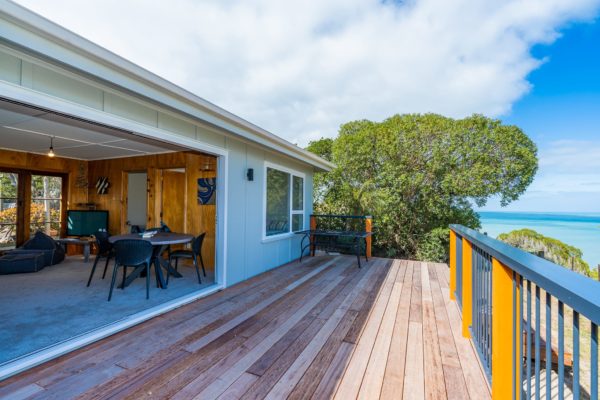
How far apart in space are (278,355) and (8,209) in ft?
24.0

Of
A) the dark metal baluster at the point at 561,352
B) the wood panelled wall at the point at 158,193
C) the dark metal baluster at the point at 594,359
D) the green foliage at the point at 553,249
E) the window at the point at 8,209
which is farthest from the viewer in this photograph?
the green foliage at the point at 553,249

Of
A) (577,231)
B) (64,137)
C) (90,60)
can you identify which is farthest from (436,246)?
(577,231)

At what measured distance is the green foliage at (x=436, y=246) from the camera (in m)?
9.25

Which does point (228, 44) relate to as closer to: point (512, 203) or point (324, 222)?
point (324, 222)

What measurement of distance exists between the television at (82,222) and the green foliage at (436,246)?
31.5 feet

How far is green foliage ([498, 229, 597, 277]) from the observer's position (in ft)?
32.3

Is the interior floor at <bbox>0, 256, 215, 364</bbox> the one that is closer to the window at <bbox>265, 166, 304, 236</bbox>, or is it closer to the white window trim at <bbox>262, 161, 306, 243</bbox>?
the white window trim at <bbox>262, 161, 306, 243</bbox>

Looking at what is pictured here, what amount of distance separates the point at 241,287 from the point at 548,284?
3.78 m

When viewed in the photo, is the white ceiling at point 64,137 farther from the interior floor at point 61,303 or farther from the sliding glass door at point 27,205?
the interior floor at point 61,303

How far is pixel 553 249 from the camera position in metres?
10.9

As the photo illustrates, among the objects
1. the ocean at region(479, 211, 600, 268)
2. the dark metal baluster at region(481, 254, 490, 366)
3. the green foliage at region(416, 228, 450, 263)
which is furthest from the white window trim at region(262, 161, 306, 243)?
the ocean at region(479, 211, 600, 268)

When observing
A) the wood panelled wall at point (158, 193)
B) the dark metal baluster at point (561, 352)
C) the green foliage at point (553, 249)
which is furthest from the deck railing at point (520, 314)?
the green foliage at point (553, 249)

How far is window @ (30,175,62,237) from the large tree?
8.18 meters

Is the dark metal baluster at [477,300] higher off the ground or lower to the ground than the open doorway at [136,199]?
lower
